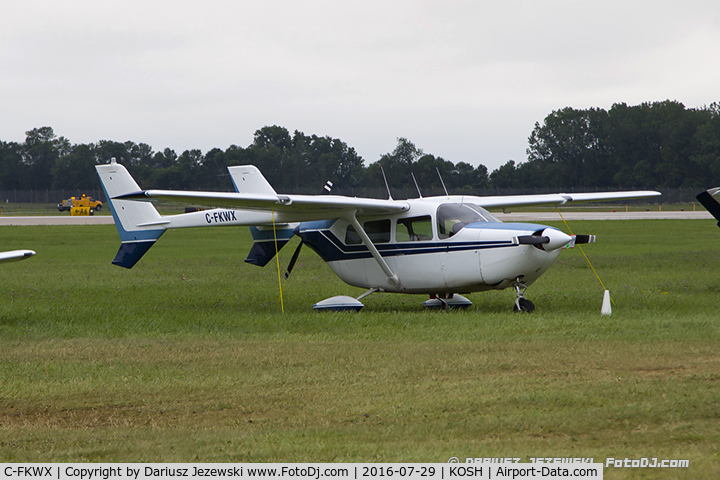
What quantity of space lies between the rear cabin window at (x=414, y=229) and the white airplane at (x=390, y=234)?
0.05ft

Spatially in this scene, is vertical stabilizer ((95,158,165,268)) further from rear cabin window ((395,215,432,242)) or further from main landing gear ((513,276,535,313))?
main landing gear ((513,276,535,313))

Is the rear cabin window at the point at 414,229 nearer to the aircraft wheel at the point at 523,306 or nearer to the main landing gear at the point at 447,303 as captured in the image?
the main landing gear at the point at 447,303

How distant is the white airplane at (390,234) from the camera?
1239 centimetres

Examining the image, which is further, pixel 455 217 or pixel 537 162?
pixel 537 162

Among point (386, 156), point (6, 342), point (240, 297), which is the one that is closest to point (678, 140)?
point (386, 156)

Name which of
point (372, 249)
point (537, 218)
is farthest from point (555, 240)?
point (537, 218)

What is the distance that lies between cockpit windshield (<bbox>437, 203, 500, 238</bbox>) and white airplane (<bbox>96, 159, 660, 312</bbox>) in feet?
0.06

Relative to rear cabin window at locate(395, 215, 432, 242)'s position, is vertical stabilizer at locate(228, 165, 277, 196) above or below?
above

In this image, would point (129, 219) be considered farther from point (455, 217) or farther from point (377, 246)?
point (455, 217)

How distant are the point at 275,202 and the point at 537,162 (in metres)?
99.6

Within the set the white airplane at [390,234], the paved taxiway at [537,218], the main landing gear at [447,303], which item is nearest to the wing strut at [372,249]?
the white airplane at [390,234]

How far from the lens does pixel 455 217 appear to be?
1327 centimetres

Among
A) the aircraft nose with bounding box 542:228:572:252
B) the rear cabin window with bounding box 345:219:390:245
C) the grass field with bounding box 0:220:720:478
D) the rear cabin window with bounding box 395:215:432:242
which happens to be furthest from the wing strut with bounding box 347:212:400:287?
the aircraft nose with bounding box 542:228:572:252

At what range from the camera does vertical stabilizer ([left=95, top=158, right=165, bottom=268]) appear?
50.4ft
